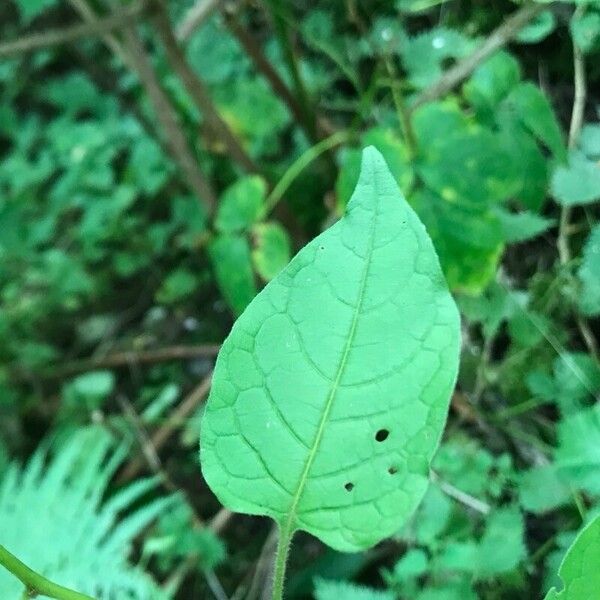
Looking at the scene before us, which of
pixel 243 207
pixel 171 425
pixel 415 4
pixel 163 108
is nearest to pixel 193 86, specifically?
pixel 163 108

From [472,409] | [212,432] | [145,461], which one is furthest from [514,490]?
[145,461]

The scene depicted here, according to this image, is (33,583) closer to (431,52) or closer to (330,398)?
(330,398)

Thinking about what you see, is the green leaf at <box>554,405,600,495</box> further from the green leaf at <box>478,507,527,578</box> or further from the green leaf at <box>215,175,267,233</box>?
the green leaf at <box>215,175,267,233</box>

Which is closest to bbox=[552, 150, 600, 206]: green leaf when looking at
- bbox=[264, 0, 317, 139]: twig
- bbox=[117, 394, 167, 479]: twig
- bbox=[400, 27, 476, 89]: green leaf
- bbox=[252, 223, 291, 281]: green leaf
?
bbox=[400, 27, 476, 89]: green leaf

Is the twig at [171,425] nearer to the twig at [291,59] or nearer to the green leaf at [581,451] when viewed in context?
the twig at [291,59]

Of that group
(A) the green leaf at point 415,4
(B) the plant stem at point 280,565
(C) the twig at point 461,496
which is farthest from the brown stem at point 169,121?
(B) the plant stem at point 280,565

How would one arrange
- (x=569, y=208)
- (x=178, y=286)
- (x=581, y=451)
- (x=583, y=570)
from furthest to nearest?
(x=178, y=286), (x=569, y=208), (x=581, y=451), (x=583, y=570)

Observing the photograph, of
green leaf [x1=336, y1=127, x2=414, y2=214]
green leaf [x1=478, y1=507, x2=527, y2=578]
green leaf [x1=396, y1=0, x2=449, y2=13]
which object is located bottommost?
green leaf [x1=478, y1=507, x2=527, y2=578]
